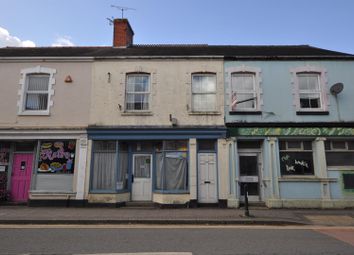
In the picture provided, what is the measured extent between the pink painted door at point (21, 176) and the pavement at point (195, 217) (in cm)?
163

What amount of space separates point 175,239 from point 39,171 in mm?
8323

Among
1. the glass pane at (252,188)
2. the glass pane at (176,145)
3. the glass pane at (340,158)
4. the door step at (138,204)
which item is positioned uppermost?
the glass pane at (176,145)

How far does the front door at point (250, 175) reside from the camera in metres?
12.6

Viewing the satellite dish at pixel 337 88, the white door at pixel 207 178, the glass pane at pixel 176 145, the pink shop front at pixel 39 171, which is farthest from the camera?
the glass pane at pixel 176 145

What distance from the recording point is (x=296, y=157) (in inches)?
496

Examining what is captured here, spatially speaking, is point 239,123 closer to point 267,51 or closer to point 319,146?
point 319,146

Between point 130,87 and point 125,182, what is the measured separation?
168 inches

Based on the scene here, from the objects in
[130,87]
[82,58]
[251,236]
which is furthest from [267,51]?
[251,236]

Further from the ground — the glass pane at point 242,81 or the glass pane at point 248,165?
the glass pane at point 242,81

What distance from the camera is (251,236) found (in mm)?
7262

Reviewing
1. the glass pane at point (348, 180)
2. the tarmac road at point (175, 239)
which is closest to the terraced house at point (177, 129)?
the glass pane at point (348, 180)

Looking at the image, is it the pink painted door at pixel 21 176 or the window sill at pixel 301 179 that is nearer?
the window sill at pixel 301 179

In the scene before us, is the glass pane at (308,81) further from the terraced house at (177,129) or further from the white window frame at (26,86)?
the white window frame at (26,86)

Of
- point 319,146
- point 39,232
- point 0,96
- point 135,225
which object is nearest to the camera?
point 39,232
